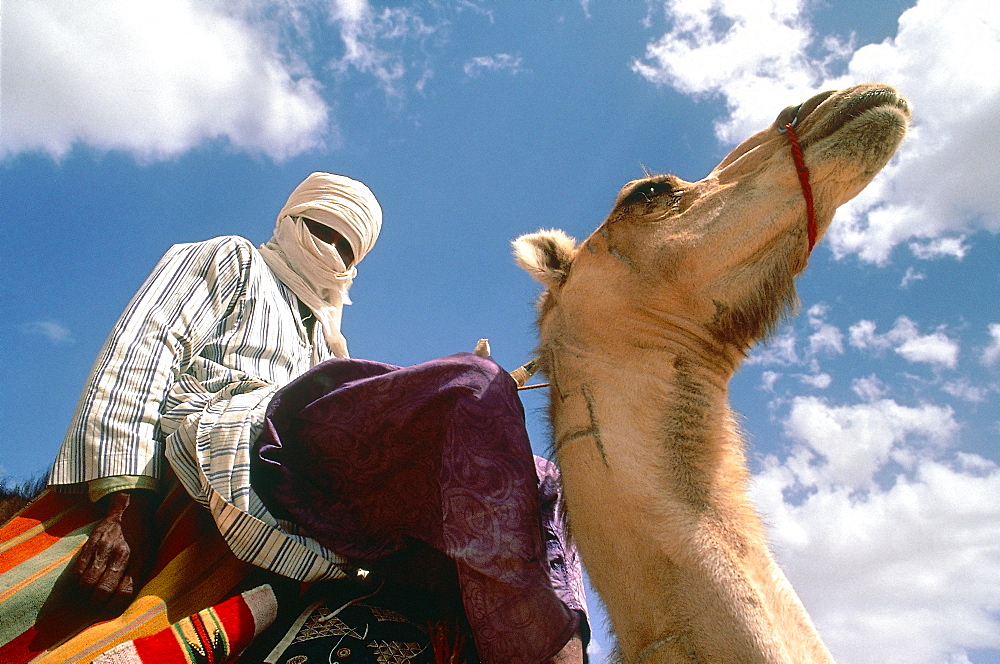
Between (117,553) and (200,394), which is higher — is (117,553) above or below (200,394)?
below

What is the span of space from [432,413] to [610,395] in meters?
0.57

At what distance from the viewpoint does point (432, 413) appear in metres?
2.11

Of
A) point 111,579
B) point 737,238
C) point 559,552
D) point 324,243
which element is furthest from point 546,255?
point 111,579

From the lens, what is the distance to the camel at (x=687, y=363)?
1680 millimetres

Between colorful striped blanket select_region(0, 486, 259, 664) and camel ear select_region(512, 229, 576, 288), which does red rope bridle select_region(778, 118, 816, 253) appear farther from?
colorful striped blanket select_region(0, 486, 259, 664)

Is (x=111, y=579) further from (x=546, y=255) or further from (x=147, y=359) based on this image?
(x=546, y=255)

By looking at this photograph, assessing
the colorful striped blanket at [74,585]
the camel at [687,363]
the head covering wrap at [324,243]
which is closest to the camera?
the camel at [687,363]

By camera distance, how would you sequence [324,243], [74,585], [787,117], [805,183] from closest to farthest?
1. [74,585]
2. [805,183]
3. [787,117]
4. [324,243]

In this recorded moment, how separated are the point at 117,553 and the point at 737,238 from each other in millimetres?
2167

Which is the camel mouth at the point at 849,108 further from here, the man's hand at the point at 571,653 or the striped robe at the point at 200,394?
the striped robe at the point at 200,394

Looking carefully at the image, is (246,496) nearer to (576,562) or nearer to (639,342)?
(576,562)

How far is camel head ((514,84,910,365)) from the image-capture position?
216 centimetres

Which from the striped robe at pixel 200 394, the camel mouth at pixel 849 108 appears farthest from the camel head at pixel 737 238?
the striped robe at pixel 200 394

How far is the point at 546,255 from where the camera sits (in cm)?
269
